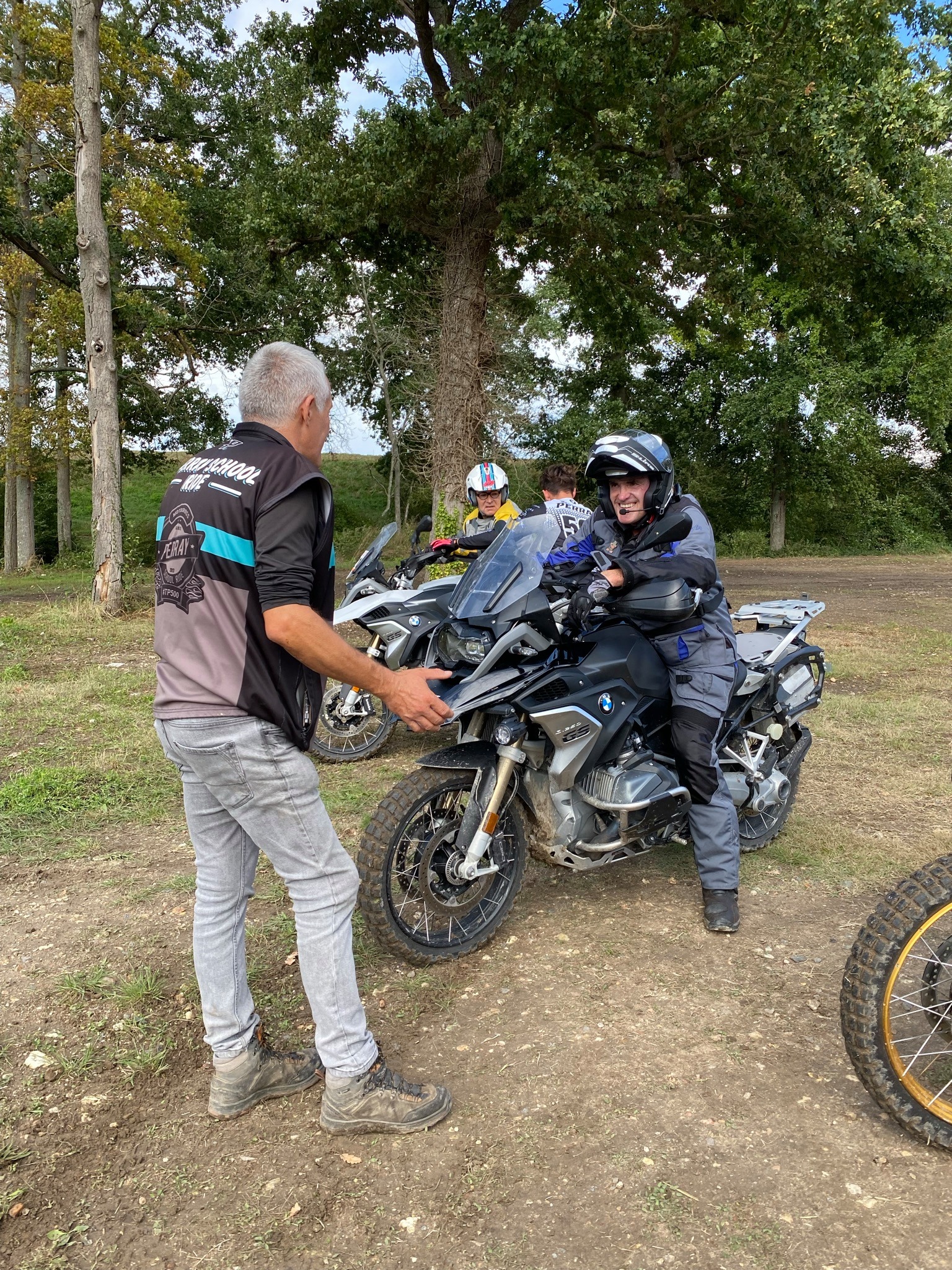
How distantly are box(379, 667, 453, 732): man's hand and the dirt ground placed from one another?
1.17 m

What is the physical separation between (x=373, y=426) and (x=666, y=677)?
3225cm

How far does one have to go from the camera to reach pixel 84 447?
2177 centimetres

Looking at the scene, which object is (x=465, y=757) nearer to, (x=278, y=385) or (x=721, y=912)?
(x=721, y=912)

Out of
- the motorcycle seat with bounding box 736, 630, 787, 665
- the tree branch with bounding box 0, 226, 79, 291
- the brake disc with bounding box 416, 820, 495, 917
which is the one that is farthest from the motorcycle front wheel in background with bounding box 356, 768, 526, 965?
the tree branch with bounding box 0, 226, 79, 291

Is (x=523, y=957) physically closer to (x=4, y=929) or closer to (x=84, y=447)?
(x=4, y=929)

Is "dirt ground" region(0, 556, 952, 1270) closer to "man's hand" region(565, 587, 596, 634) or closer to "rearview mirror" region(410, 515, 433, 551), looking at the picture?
"man's hand" region(565, 587, 596, 634)

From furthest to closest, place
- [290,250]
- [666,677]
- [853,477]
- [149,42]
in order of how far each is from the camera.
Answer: [853,477]
[149,42]
[290,250]
[666,677]

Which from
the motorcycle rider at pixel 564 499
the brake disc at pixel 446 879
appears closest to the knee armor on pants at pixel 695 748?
the brake disc at pixel 446 879

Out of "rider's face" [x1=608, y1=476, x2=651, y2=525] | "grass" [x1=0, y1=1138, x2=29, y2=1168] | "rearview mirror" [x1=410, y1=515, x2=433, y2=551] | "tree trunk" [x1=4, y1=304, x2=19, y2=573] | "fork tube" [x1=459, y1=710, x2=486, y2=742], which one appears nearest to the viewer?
"grass" [x1=0, y1=1138, x2=29, y2=1168]

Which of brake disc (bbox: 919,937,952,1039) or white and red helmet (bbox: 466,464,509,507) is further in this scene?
white and red helmet (bbox: 466,464,509,507)

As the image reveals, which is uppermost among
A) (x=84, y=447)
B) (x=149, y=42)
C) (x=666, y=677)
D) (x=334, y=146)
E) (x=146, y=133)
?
(x=149, y=42)

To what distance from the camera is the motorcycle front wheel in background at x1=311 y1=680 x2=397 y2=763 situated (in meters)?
6.25

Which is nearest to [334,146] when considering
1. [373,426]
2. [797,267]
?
[797,267]

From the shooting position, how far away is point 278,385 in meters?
2.56
